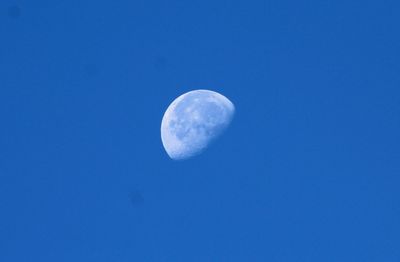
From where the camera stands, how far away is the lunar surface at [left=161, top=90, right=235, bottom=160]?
2607mm

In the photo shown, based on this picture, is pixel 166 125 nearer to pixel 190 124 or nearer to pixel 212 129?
pixel 190 124

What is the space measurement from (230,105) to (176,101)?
42 cm

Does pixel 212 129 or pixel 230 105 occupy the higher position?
pixel 230 105

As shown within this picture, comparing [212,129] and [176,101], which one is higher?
[176,101]

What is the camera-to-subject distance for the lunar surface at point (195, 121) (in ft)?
8.55

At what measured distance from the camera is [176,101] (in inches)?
107

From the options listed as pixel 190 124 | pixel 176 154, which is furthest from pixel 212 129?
pixel 176 154

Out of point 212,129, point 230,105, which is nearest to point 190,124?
point 212,129

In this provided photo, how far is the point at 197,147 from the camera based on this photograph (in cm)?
265

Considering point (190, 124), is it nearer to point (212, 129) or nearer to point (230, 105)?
point (212, 129)

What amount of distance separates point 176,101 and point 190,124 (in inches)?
8.8

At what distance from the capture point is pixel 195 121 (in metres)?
2.64

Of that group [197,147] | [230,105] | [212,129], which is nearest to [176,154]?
[197,147]

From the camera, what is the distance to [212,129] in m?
2.61
